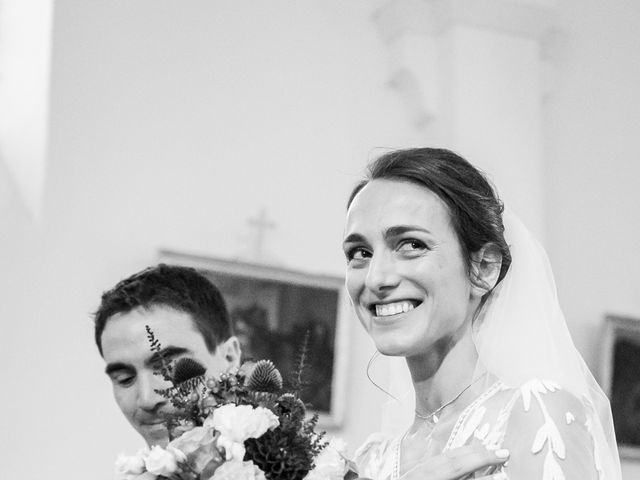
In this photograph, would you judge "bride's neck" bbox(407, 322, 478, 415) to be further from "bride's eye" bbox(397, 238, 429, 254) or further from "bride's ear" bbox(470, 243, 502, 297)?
"bride's eye" bbox(397, 238, 429, 254)

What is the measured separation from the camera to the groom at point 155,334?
3752 millimetres

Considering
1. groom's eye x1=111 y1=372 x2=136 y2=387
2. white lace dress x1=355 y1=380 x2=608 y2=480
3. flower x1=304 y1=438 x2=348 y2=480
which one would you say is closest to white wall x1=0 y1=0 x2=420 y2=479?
groom's eye x1=111 y1=372 x2=136 y2=387

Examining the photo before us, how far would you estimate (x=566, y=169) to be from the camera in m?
9.93

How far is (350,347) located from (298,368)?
19.7ft

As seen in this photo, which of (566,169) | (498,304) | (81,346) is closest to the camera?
(498,304)

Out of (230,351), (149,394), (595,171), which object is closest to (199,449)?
(149,394)

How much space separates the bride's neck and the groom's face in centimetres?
93

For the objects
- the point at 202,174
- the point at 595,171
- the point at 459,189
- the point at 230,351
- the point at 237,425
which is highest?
the point at 595,171

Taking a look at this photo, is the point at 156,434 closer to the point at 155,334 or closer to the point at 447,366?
the point at 155,334

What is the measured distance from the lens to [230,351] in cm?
404

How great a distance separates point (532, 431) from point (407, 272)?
0.49m

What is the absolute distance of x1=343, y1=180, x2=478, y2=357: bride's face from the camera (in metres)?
2.97

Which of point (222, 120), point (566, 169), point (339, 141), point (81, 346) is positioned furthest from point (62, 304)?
point (566, 169)

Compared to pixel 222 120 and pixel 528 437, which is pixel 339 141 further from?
Answer: pixel 528 437
